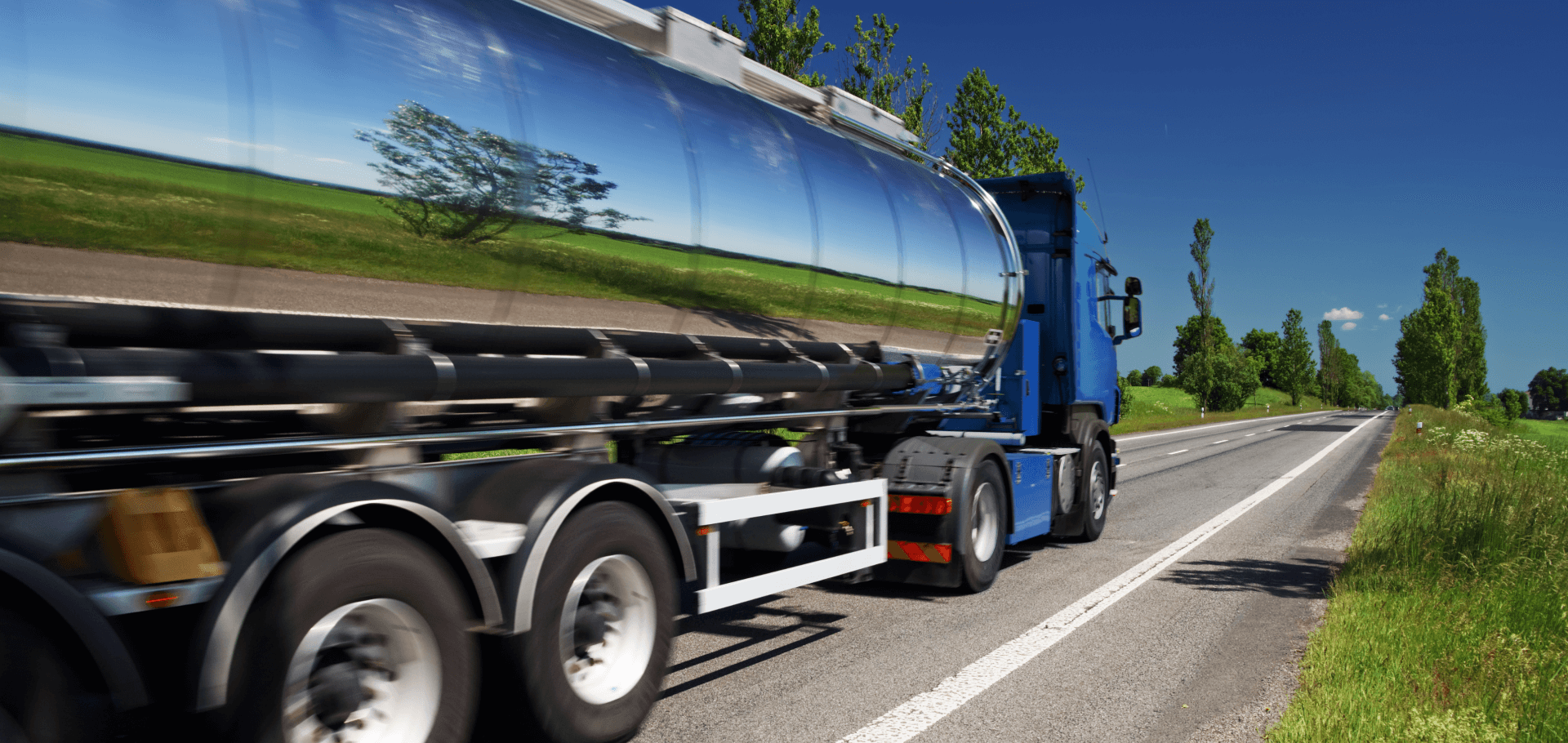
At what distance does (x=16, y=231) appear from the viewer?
8.44 feet

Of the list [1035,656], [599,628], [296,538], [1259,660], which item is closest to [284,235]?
[296,538]

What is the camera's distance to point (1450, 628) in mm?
5746

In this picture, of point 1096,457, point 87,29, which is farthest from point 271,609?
point 1096,457

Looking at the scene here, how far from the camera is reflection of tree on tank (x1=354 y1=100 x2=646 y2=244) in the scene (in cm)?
343

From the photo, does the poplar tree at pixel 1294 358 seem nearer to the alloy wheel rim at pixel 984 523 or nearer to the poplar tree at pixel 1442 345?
the poplar tree at pixel 1442 345

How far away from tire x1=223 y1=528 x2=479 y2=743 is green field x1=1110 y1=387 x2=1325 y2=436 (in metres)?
24.4

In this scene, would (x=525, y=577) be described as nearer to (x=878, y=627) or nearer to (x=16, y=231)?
(x=16, y=231)

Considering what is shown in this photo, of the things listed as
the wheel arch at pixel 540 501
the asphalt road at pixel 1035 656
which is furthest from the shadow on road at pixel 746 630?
the wheel arch at pixel 540 501

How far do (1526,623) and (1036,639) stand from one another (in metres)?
2.74

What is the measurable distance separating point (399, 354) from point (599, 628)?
55.8 inches

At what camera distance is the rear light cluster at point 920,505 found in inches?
274

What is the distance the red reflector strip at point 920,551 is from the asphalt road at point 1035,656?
309 mm

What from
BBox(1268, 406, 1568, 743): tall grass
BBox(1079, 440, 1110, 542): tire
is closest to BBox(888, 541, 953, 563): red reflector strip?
BBox(1268, 406, 1568, 743): tall grass

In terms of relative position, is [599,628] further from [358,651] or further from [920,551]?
[920,551]
